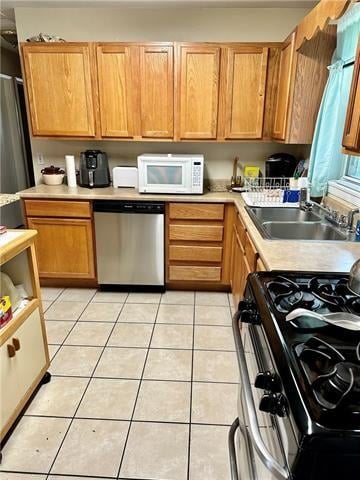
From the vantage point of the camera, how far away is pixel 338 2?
1622 mm

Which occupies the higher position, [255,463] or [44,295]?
[255,463]

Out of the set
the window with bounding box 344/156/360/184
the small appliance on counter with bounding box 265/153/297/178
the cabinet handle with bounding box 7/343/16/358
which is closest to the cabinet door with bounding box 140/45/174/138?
the small appliance on counter with bounding box 265/153/297/178

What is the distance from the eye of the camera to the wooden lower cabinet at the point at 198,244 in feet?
9.34

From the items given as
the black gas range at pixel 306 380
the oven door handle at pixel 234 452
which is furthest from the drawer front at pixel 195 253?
the black gas range at pixel 306 380

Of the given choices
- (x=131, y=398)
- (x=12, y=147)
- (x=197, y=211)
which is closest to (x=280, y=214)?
(x=197, y=211)

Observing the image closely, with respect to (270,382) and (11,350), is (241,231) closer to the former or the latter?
(11,350)

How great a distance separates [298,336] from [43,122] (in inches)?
115

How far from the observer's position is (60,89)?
9.45 feet

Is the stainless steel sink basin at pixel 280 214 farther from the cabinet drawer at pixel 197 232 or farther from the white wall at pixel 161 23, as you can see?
the white wall at pixel 161 23

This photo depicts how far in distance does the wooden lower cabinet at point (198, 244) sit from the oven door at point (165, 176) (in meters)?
0.17

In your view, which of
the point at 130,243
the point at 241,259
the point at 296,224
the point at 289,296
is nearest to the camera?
the point at 289,296

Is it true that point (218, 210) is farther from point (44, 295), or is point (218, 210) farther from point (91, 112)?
point (44, 295)

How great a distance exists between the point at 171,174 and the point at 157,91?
27.9 inches

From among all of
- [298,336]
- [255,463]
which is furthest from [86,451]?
[298,336]
